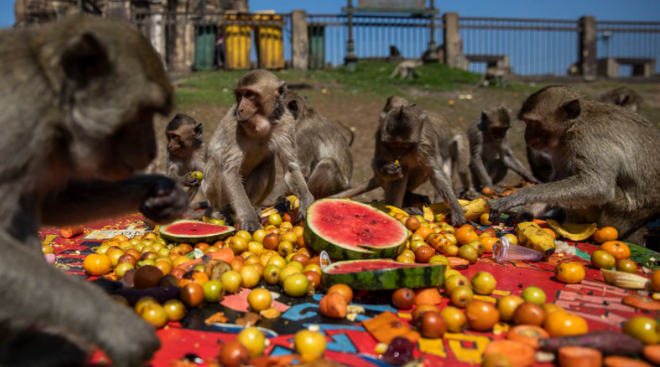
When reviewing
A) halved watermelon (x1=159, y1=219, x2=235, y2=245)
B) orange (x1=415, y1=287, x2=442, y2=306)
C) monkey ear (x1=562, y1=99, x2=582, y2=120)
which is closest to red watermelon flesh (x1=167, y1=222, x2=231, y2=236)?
halved watermelon (x1=159, y1=219, x2=235, y2=245)

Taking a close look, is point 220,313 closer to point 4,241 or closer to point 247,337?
point 247,337

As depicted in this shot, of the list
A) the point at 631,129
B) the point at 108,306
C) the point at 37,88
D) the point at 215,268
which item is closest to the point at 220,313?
the point at 215,268

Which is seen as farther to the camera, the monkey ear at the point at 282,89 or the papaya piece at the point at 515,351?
the monkey ear at the point at 282,89

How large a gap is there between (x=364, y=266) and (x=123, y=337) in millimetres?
1739

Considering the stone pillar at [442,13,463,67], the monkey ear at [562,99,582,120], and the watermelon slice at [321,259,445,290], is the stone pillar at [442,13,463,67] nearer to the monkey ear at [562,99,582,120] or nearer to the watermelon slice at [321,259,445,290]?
the monkey ear at [562,99,582,120]

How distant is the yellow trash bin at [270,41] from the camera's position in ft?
79.5

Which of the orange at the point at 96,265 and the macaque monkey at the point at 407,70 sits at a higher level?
the macaque monkey at the point at 407,70

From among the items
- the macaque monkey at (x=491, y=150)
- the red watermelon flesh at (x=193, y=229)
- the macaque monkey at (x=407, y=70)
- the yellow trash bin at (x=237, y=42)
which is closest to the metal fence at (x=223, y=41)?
the yellow trash bin at (x=237, y=42)

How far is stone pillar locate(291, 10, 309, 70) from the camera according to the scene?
25.0 meters

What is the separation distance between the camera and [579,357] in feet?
7.25

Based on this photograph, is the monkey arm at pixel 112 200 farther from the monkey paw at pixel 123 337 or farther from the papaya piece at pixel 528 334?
the papaya piece at pixel 528 334

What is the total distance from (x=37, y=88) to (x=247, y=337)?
1.49 metres

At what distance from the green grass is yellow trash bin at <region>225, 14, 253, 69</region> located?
89cm

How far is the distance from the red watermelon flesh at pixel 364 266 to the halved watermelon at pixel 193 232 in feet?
5.80
